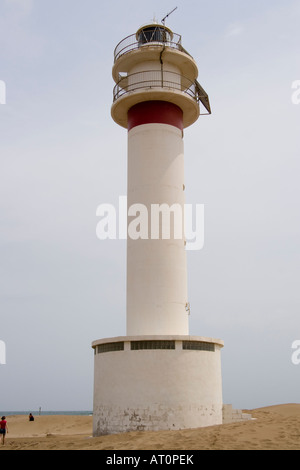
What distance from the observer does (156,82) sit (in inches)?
956

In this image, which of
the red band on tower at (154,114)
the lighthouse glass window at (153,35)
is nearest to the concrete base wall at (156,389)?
the red band on tower at (154,114)

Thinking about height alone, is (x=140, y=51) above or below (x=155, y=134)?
above

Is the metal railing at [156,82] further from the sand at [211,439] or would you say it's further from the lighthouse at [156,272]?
the sand at [211,439]

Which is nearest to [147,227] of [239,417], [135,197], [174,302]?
[135,197]

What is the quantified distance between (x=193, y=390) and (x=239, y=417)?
3.01 meters

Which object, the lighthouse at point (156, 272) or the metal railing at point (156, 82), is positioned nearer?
the lighthouse at point (156, 272)

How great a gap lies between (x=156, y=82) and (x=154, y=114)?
1.59 meters

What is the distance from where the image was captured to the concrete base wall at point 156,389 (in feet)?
64.6

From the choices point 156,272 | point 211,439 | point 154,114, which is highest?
point 154,114

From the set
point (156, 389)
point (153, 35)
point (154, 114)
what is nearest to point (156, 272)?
point (156, 389)

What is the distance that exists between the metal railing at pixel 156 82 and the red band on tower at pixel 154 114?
0.82 meters

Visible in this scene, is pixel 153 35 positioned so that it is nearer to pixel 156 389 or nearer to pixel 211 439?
pixel 156 389

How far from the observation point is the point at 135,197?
77.3ft
